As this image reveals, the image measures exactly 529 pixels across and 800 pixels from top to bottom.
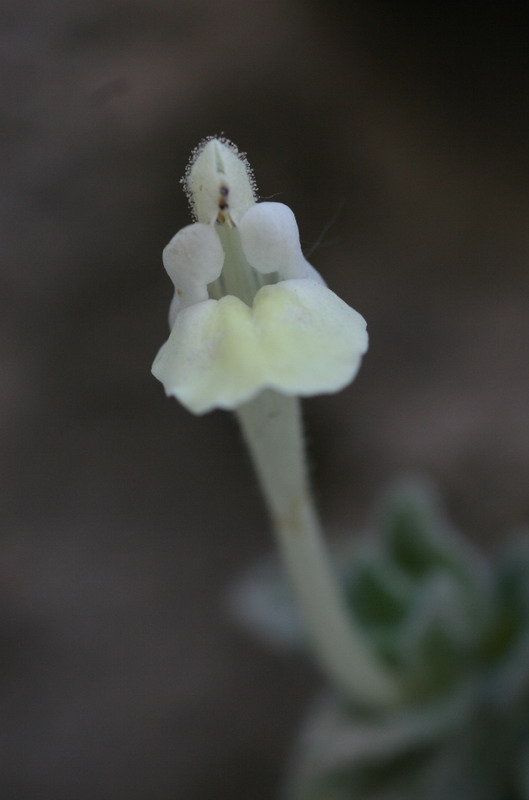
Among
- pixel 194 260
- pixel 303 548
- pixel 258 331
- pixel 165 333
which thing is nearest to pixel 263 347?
pixel 258 331

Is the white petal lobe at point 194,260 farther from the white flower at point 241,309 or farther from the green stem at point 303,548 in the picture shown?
the green stem at point 303,548

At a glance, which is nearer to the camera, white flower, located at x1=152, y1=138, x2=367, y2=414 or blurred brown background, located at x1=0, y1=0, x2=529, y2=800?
white flower, located at x1=152, y1=138, x2=367, y2=414

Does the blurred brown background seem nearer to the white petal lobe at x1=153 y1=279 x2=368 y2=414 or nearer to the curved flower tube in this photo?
the curved flower tube

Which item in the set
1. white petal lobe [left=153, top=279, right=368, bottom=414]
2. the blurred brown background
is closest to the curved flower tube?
white petal lobe [left=153, top=279, right=368, bottom=414]

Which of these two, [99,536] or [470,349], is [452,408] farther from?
[99,536]

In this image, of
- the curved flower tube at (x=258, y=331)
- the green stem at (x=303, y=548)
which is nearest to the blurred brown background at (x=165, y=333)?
the green stem at (x=303, y=548)

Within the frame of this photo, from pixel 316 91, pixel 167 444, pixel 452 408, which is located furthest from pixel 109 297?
pixel 452 408
